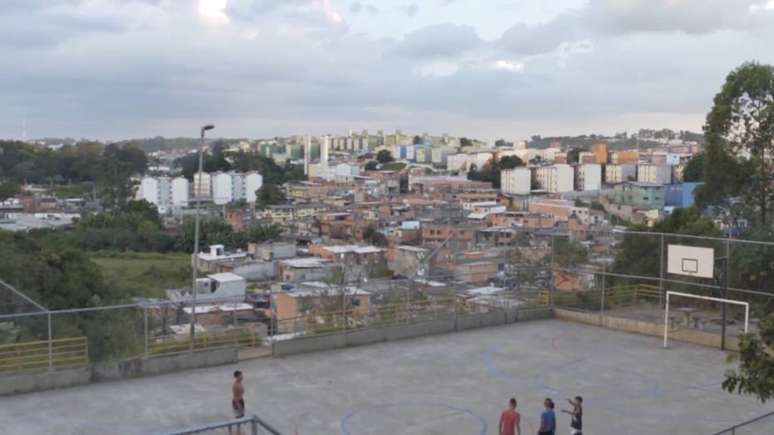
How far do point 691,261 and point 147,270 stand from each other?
48.5 m

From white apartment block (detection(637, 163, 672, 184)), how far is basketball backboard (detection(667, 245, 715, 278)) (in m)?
137

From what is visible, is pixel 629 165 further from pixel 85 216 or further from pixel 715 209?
pixel 715 209

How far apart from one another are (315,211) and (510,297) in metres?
82.6

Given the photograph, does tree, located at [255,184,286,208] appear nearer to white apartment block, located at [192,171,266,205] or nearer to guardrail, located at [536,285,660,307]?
white apartment block, located at [192,171,266,205]

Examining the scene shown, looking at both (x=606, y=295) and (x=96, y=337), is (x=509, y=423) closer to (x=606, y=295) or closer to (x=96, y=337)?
(x=96, y=337)

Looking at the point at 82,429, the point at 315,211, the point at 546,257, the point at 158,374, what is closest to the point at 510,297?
the point at 546,257

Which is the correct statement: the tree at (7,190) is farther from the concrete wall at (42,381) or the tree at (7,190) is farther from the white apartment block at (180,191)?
the concrete wall at (42,381)

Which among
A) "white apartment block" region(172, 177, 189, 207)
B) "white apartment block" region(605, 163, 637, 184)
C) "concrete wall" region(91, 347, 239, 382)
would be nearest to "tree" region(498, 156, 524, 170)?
"white apartment block" region(605, 163, 637, 184)

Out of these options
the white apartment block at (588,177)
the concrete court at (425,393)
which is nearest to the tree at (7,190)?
the white apartment block at (588,177)

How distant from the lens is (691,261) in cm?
1881

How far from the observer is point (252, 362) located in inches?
644

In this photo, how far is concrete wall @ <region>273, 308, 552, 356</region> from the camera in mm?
17094

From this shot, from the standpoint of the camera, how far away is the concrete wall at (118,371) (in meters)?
13.9

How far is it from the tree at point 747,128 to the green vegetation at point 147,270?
1249 inches
